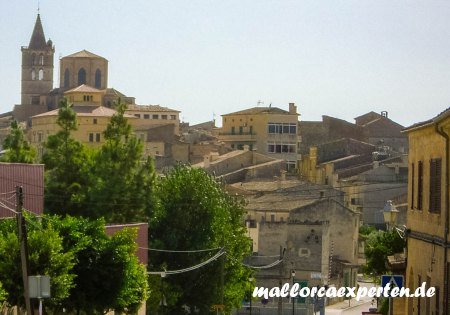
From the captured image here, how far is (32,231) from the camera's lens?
38.3m

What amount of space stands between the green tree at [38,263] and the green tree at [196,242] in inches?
958

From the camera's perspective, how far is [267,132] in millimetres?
162125

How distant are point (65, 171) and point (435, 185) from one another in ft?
191

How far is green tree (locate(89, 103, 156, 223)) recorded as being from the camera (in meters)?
79.1

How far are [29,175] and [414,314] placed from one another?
17.3 meters

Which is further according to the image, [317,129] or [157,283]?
[317,129]

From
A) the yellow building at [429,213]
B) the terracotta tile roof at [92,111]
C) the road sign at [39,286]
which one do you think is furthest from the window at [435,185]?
the terracotta tile roof at [92,111]

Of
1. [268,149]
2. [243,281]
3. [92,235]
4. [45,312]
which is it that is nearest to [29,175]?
[92,235]

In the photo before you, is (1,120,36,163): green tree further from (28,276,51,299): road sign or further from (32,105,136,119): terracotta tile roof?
(32,105,136,119): terracotta tile roof

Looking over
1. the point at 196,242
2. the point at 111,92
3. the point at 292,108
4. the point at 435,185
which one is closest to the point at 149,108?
the point at 111,92

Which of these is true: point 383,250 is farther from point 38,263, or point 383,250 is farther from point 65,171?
point 65,171

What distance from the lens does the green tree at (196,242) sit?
66250mm

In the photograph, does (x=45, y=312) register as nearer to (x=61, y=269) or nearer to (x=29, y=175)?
(x=61, y=269)

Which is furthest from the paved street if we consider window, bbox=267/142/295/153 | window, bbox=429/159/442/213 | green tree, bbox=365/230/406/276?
window, bbox=267/142/295/153
